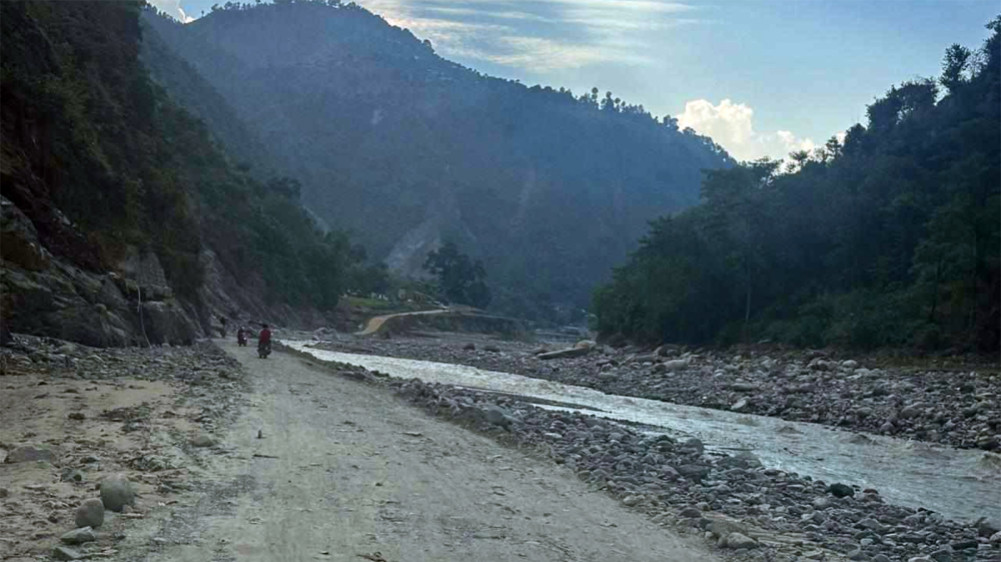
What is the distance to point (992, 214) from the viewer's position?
139 ft

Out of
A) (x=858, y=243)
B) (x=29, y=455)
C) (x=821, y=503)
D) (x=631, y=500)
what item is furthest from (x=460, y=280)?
(x=29, y=455)

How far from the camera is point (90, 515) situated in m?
6.67

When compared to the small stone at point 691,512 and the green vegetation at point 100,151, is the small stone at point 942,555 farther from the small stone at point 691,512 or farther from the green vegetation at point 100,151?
the green vegetation at point 100,151

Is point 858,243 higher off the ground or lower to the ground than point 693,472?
higher

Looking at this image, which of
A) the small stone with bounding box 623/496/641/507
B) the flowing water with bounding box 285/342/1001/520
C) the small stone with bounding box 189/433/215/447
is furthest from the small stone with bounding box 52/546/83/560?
the flowing water with bounding box 285/342/1001/520

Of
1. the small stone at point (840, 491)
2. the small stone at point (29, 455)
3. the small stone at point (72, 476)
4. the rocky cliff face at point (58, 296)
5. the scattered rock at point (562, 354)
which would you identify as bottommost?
the scattered rock at point (562, 354)

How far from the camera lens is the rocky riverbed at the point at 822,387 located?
2180 centimetres

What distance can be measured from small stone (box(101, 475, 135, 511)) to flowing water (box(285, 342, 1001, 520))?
33.8ft

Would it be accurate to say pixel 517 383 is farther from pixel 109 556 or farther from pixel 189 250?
pixel 109 556

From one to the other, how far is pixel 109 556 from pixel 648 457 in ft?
28.8

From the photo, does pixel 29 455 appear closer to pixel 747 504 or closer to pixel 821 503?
pixel 747 504

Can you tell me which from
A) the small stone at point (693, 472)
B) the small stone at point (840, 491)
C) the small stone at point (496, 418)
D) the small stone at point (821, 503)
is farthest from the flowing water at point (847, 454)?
the small stone at point (496, 418)

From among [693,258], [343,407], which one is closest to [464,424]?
[343,407]

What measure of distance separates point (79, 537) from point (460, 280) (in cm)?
12914
